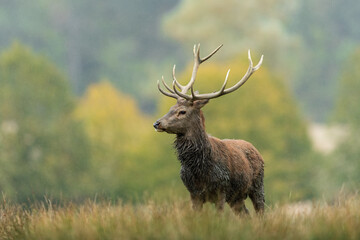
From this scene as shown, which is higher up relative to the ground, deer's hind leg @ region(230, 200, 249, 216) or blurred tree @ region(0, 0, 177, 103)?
blurred tree @ region(0, 0, 177, 103)

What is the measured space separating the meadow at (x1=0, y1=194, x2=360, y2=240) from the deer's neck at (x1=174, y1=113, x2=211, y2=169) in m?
0.55

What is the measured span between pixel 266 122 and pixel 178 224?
24.5 metres

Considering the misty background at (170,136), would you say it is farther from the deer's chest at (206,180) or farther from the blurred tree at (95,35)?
the deer's chest at (206,180)

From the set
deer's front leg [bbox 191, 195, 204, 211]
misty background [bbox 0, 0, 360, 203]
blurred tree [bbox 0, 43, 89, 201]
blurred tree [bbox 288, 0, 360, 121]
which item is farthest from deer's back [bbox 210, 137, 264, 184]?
blurred tree [bbox 288, 0, 360, 121]

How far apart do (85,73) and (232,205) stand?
50.9 metres

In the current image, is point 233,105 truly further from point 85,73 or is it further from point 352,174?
point 85,73

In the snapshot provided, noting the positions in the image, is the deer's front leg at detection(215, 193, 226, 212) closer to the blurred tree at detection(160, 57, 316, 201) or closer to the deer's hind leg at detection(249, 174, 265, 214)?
the deer's hind leg at detection(249, 174, 265, 214)

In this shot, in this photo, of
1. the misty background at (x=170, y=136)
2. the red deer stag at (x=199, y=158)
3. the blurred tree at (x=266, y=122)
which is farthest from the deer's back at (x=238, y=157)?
the blurred tree at (x=266, y=122)

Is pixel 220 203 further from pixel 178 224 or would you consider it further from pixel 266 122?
pixel 266 122

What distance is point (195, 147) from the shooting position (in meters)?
8.68

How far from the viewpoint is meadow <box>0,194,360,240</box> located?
7.30 metres

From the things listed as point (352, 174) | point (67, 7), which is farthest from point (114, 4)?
point (352, 174)

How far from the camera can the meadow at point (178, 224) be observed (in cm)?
730

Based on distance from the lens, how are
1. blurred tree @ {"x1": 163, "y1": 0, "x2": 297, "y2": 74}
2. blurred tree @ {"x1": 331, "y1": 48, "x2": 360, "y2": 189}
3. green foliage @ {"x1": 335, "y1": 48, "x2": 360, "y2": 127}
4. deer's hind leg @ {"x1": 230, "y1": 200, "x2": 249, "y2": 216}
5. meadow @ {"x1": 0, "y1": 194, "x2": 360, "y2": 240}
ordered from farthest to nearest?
1. blurred tree @ {"x1": 163, "y1": 0, "x2": 297, "y2": 74}
2. green foliage @ {"x1": 335, "y1": 48, "x2": 360, "y2": 127}
3. blurred tree @ {"x1": 331, "y1": 48, "x2": 360, "y2": 189}
4. deer's hind leg @ {"x1": 230, "y1": 200, "x2": 249, "y2": 216}
5. meadow @ {"x1": 0, "y1": 194, "x2": 360, "y2": 240}
